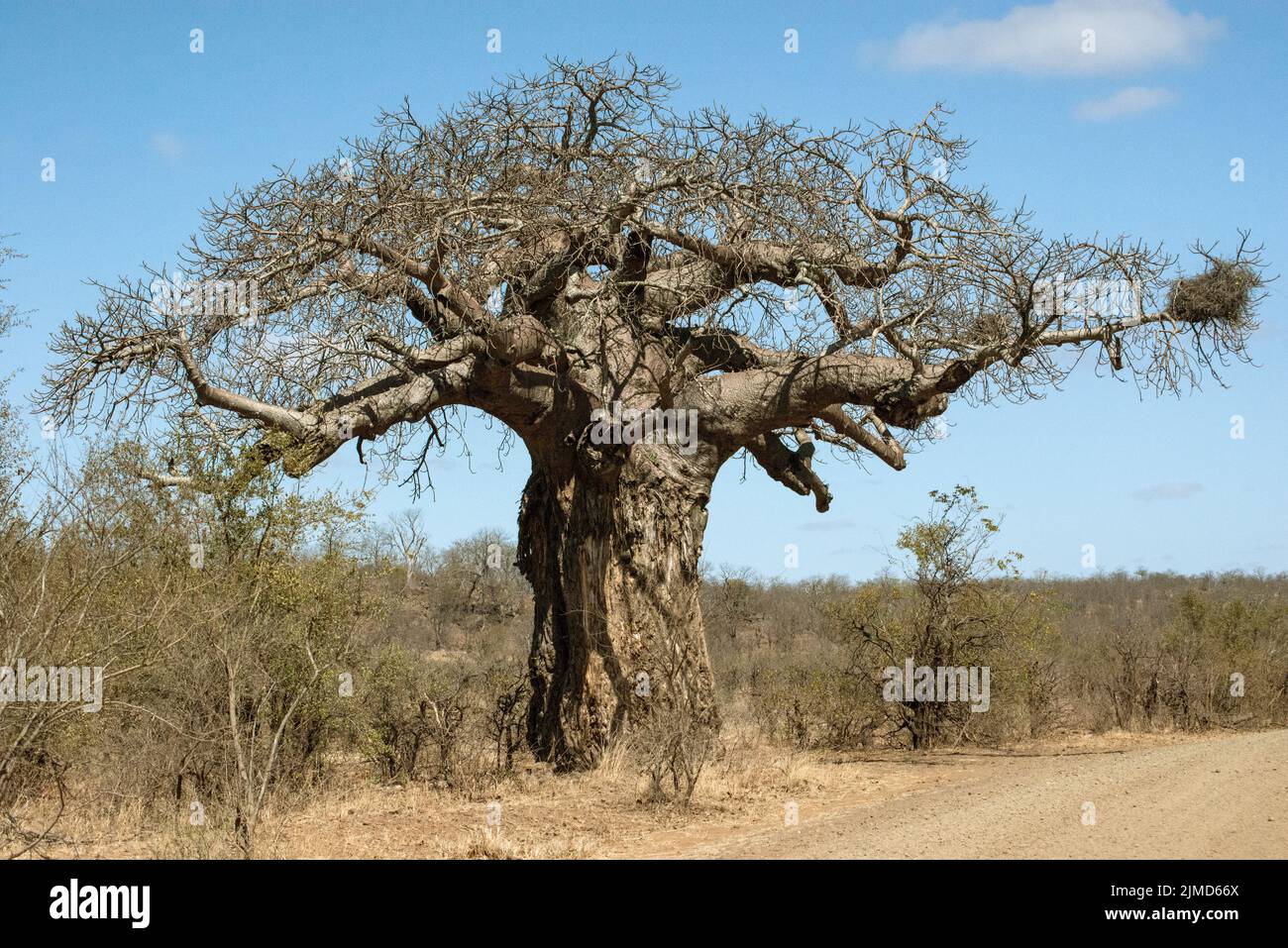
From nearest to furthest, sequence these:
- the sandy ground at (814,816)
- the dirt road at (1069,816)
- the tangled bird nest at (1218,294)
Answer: the dirt road at (1069,816) → the sandy ground at (814,816) → the tangled bird nest at (1218,294)

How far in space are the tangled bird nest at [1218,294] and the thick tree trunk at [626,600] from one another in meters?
4.09

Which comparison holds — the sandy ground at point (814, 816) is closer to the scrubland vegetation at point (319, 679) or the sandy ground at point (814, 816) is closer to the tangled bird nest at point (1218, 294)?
the scrubland vegetation at point (319, 679)

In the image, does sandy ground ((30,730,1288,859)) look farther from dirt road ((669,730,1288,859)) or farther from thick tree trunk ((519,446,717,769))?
thick tree trunk ((519,446,717,769))

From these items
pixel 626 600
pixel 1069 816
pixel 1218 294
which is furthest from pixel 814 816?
pixel 1218 294

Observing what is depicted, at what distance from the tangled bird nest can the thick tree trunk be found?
161 inches

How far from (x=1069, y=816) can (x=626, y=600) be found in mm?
3991

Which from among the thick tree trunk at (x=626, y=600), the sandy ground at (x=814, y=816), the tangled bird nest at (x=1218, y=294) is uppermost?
the tangled bird nest at (x=1218, y=294)

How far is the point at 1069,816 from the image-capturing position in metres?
7.59

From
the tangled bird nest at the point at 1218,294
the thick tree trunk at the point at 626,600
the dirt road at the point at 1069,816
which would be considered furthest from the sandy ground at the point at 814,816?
A: the tangled bird nest at the point at 1218,294

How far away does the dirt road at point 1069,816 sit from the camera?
666cm

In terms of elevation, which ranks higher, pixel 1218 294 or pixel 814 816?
pixel 1218 294

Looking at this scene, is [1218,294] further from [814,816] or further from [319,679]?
[319,679]

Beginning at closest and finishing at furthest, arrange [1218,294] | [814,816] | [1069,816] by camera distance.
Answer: [1069,816] < [814,816] < [1218,294]
